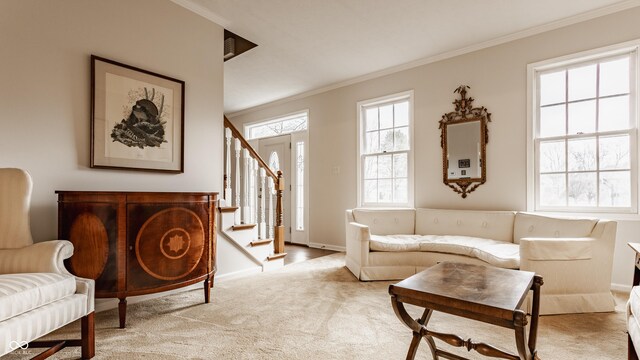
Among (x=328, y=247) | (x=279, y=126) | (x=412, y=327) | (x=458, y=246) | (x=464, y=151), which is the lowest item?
(x=328, y=247)

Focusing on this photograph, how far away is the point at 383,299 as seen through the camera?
285 cm

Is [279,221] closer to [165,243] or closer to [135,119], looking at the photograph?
[165,243]

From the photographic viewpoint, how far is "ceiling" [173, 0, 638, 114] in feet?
10.3

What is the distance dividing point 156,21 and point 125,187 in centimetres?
154

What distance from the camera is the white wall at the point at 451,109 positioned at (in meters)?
3.34

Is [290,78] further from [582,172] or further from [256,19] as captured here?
[582,172]

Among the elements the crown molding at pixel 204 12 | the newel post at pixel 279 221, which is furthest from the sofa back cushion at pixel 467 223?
the crown molding at pixel 204 12

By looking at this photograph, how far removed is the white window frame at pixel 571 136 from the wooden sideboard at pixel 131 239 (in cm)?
353

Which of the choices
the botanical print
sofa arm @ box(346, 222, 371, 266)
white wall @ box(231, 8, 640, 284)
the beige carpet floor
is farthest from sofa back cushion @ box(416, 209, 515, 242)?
the botanical print

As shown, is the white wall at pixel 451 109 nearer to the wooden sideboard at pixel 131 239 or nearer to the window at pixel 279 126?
the window at pixel 279 126

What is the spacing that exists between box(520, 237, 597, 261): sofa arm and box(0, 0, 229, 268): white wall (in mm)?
3006

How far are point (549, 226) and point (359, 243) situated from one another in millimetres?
1836

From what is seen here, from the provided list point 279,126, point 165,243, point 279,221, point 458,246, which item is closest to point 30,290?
point 165,243

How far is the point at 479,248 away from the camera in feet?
10.1
